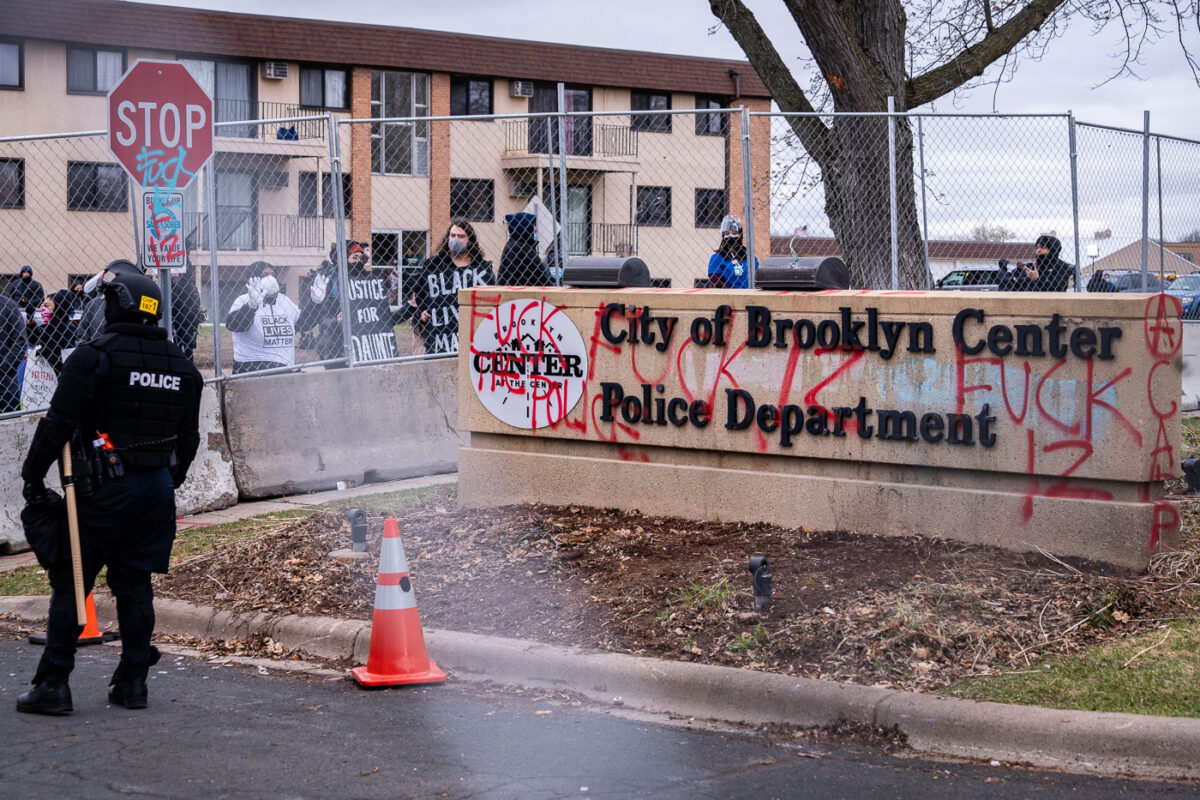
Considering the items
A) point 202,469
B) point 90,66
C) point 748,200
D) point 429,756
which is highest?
point 90,66

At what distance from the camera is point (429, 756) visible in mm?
5305

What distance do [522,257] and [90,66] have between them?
27.0m

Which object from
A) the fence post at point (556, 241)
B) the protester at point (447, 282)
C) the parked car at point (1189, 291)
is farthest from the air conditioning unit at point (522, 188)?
the parked car at point (1189, 291)

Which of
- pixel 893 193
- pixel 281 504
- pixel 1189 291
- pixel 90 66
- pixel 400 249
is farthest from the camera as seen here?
pixel 90 66

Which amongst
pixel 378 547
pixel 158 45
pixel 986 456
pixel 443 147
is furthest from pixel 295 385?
pixel 158 45

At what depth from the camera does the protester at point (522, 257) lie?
11.9 metres

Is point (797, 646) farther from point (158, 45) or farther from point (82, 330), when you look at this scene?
point (158, 45)

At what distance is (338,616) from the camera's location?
24.5 feet

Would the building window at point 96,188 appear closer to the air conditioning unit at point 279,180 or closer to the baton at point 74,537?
the air conditioning unit at point 279,180

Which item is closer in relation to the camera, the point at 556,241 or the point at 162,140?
the point at 162,140

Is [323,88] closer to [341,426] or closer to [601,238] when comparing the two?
[601,238]

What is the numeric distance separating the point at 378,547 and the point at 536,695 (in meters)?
2.48

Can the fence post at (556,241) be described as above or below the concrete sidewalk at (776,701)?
above

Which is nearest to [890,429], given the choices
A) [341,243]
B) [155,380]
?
[155,380]
